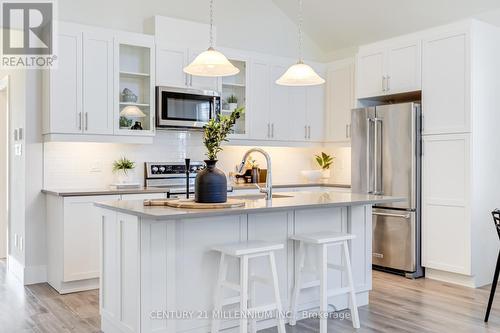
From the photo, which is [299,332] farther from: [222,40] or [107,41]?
[222,40]

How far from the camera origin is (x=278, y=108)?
6066mm

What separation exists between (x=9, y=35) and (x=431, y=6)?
4.58 metres

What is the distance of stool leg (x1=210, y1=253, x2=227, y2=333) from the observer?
3.04 meters

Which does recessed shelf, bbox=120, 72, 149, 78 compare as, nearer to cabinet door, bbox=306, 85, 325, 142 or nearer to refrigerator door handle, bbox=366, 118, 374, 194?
cabinet door, bbox=306, 85, 325, 142

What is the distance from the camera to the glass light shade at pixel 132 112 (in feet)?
16.3

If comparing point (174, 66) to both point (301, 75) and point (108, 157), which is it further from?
point (301, 75)

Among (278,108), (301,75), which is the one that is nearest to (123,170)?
(278,108)

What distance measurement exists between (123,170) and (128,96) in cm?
78

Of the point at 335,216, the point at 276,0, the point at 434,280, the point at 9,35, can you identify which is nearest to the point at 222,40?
the point at 276,0

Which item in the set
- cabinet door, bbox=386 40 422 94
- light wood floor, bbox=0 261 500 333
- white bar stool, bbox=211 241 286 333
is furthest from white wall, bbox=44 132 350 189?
white bar stool, bbox=211 241 286 333

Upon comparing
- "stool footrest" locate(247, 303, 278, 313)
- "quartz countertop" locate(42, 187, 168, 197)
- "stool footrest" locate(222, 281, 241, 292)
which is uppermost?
"quartz countertop" locate(42, 187, 168, 197)

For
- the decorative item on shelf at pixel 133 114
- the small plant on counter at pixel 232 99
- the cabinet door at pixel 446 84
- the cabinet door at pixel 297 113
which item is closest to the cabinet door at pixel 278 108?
the cabinet door at pixel 297 113

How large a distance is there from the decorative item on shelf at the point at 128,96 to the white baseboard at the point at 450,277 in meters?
3.53

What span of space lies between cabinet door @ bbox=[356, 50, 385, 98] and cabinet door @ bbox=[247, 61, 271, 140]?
3.72 feet
